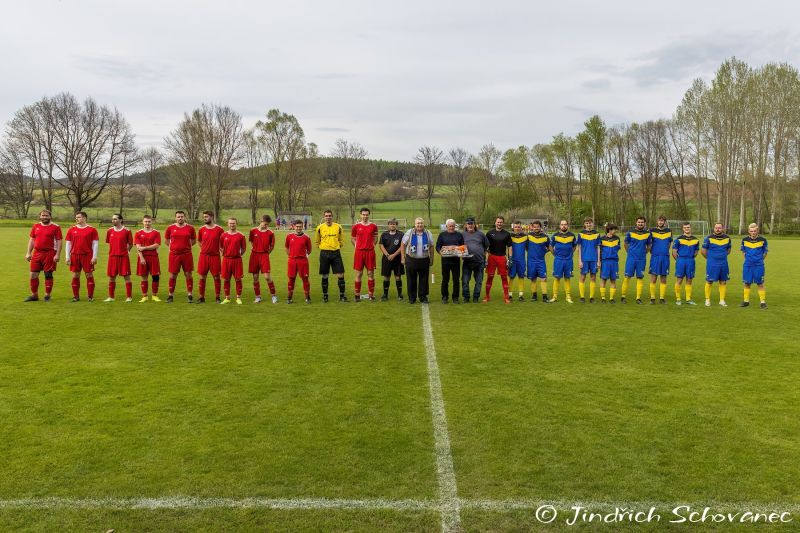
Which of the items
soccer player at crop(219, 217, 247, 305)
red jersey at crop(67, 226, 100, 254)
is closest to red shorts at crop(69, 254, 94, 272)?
red jersey at crop(67, 226, 100, 254)

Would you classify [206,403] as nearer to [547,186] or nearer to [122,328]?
[122,328]

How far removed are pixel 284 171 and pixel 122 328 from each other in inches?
2392

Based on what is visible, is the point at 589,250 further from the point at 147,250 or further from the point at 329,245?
the point at 147,250

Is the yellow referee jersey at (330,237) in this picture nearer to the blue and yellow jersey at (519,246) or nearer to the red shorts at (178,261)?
the red shorts at (178,261)

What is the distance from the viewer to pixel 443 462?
4273 mm

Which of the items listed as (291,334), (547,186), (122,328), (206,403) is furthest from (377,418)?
(547,186)

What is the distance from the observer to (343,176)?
7519cm

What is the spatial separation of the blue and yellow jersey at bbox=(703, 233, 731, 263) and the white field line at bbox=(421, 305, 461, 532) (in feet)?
25.3

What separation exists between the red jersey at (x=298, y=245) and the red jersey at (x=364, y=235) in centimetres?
100

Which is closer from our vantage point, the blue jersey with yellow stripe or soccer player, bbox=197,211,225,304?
soccer player, bbox=197,211,225,304

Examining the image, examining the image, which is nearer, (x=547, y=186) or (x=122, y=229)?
(x=122, y=229)

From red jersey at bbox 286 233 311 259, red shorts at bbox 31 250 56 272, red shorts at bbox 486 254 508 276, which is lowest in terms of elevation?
red shorts at bbox 486 254 508 276

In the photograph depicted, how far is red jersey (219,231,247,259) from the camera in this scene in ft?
37.0

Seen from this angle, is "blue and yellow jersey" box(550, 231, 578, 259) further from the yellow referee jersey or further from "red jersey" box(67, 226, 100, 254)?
"red jersey" box(67, 226, 100, 254)
